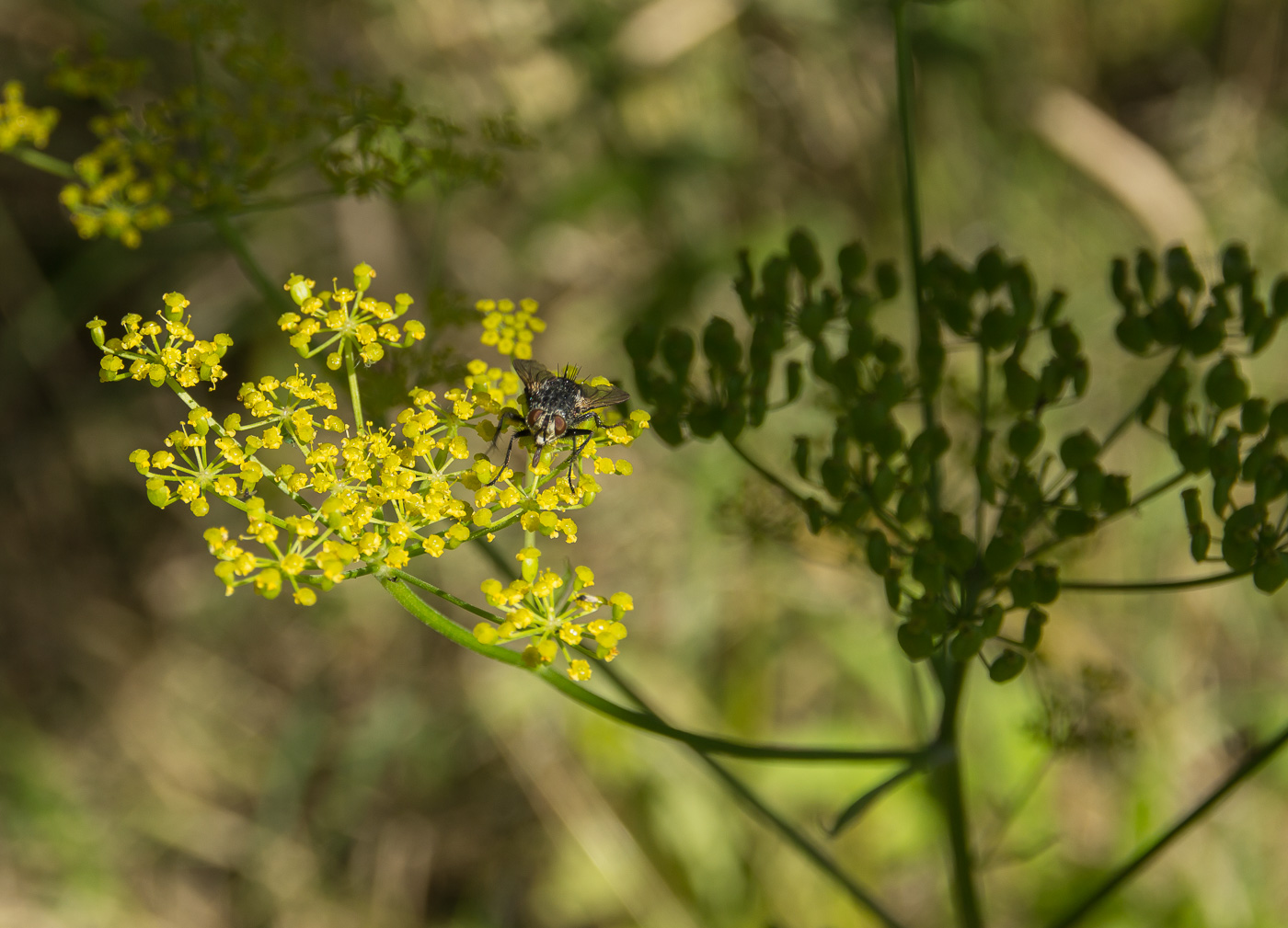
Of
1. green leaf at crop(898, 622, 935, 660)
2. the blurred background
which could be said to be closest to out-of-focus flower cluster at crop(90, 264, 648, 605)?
green leaf at crop(898, 622, 935, 660)

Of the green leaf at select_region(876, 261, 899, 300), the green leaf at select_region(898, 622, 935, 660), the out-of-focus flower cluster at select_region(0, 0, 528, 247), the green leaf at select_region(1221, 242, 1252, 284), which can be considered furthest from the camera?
the out-of-focus flower cluster at select_region(0, 0, 528, 247)

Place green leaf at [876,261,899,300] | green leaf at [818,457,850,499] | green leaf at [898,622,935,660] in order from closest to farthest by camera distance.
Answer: green leaf at [898,622,935,660] → green leaf at [818,457,850,499] → green leaf at [876,261,899,300]

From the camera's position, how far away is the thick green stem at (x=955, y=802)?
9.87ft

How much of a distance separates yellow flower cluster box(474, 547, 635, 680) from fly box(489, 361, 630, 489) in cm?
35

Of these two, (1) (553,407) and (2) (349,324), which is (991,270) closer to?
(1) (553,407)

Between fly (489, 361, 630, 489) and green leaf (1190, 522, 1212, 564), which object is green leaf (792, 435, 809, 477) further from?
green leaf (1190, 522, 1212, 564)

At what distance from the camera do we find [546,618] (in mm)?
2432

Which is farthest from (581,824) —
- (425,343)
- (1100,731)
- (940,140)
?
(940,140)

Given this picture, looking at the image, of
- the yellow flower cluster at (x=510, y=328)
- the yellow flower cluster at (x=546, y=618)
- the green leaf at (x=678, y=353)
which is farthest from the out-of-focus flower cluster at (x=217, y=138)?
the yellow flower cluster at (x=546, y=618)

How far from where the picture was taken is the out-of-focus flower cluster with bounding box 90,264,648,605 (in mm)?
2360

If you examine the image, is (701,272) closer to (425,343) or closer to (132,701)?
(425,343)

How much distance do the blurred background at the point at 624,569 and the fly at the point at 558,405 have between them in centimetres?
246

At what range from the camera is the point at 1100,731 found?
3410 millimetres

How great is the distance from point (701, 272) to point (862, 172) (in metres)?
1.89
